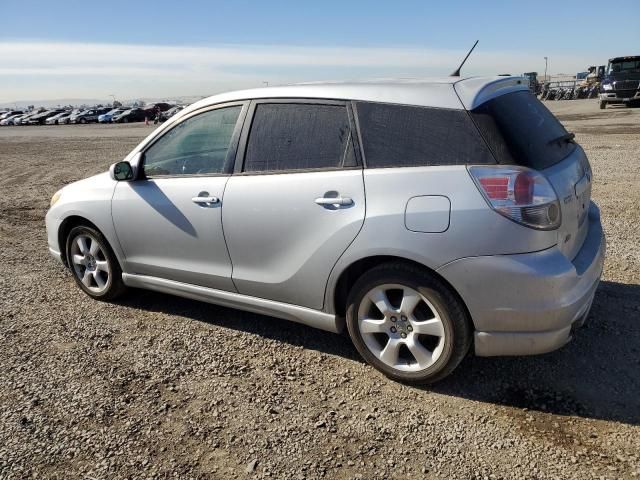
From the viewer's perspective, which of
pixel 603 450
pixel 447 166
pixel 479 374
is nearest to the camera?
pixel 603 450

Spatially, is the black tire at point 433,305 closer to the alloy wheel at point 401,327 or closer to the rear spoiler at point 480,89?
the alloy wheel at point 401,327

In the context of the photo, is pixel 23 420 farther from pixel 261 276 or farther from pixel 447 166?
pixel 447 166

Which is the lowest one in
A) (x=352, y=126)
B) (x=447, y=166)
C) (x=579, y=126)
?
(x=579, y=126)

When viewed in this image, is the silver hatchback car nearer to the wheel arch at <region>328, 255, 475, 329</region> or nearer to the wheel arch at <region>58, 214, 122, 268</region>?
the wheel arch at <region>328, 255, 475, 329</region>

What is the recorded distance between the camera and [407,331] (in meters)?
3.08

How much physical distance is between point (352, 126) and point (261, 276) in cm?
115

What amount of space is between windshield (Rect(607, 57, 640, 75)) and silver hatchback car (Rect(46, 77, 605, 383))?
89.2 feet

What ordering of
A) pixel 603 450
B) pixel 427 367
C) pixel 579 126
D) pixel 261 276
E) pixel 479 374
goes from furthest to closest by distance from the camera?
pixel 579 126
pixel 261 276
pixel 479 374
pixel 427 367
pixel 603 450

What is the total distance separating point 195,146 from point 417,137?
1.71 meters

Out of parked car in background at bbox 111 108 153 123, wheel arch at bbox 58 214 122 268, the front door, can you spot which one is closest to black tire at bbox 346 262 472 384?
the front door

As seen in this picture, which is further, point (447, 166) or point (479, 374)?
point (479, 374)

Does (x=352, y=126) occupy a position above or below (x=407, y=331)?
above

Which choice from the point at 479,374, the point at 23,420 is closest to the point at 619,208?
the point at 479,374

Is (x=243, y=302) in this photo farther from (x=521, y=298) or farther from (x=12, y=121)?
(x=12, y=121)
